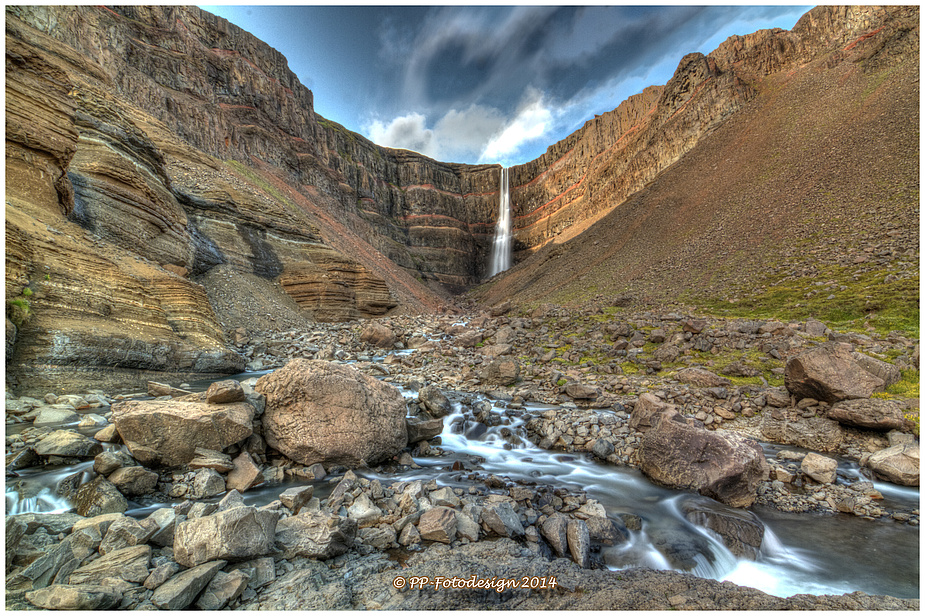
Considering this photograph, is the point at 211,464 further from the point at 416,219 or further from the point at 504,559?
the point at 416,219

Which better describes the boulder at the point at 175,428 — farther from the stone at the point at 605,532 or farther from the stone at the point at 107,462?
the stone at the point at 605,532

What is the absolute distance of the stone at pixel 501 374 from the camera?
1150cm

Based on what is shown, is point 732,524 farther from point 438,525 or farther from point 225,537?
point 225,537

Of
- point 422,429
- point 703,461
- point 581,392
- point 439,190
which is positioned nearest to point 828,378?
point 703,461

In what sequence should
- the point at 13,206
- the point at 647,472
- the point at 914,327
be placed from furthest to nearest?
the point at 914,327 → the point at 13,206 → the point at 647,472

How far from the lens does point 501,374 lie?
11578 millimetres

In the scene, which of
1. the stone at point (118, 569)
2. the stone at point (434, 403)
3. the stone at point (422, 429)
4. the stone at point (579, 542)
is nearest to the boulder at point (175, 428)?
the stone at point (118, 569)

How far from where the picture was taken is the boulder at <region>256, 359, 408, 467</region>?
5750 mm

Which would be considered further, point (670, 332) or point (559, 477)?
point (670, 332)

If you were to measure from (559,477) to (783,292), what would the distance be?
1942 cm

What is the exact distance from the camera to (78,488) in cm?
417

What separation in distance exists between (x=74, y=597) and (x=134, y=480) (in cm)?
211

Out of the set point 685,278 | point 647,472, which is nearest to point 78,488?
point 647,472

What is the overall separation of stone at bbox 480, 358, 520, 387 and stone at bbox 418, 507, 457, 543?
727cm
